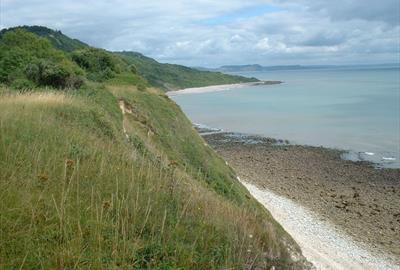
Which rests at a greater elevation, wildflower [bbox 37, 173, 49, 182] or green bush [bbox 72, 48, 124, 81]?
green bush [bbox 72, 48, 124, 81]

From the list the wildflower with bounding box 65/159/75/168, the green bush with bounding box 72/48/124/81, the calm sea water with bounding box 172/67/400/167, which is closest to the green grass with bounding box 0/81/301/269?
the wildflower with bounding box 65/159/75/168

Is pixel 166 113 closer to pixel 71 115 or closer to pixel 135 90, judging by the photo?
pixel 135 90

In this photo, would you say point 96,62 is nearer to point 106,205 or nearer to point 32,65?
point 32,65

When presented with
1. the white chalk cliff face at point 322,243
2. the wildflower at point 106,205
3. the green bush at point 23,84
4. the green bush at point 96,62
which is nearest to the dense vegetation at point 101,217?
the wildflower at point 106,205

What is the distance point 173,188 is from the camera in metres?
6.15

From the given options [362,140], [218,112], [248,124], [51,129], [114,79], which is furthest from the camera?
[218,112]

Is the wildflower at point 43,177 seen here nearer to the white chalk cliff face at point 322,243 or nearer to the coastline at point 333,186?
the white chalk cliff face at point 322,243

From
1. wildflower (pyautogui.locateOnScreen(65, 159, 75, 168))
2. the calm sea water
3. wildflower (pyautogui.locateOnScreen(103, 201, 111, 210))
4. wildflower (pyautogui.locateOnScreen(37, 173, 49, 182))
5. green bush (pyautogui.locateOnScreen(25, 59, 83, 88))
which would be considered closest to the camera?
wildflower (pyautogui.locateOnScreen(103, 201, 111, 210))

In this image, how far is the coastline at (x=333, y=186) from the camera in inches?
860

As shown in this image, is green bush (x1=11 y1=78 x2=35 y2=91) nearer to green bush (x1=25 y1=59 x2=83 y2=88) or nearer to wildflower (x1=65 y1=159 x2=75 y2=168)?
green bush (x1=25 y1=59 x2=83 y2=88)

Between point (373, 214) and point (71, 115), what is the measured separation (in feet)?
61.4

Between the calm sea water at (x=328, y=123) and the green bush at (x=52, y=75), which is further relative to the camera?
the calm sea water at (x=328, y=123)

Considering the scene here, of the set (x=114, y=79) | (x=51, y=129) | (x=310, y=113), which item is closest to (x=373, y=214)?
(x=114, y=79)

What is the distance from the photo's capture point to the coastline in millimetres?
21844
